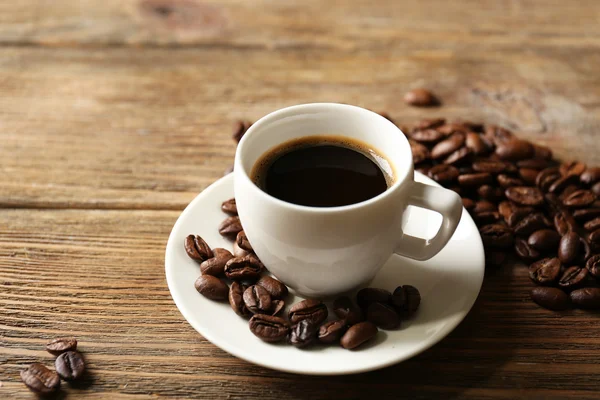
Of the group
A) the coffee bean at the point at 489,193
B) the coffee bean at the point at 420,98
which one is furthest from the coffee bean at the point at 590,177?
the coffee bean at the point at 420,98

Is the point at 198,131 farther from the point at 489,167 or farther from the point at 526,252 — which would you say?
the point at 526,252

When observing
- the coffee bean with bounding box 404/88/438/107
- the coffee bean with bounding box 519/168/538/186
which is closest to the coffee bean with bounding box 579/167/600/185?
the coffee bean with bounding box 519/168/538/186

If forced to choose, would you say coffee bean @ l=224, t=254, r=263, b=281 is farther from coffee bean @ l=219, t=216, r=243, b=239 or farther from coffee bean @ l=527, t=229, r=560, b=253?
coffee bean @ l=527, t=229, r=560, b=253

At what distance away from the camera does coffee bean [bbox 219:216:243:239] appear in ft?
4.10

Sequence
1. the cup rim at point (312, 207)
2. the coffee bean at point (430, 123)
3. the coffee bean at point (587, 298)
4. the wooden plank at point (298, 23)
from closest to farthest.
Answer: the cup rim at point (312, 207), the coffee bean at point (587, 298), the coffee bean at point (430, 123), the wooden plank at point (298, 23)

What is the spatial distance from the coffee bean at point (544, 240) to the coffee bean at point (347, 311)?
1.48 feet

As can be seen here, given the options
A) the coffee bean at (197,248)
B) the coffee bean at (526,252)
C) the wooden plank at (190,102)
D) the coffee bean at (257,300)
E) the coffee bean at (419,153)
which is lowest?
the wooden plank at (190,102)

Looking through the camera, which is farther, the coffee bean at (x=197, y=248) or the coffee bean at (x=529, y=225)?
the coffee bean at (x=529, y=225)

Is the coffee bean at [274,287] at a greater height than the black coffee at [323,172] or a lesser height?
lesser

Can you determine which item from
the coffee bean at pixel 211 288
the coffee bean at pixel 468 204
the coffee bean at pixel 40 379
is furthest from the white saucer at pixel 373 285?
the coffee bean at pixel 40 379

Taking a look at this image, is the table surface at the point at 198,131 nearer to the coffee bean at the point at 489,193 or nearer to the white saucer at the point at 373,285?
the white saucer at the point at 373,285

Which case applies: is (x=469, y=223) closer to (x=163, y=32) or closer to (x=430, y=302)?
(x=430, y=302)

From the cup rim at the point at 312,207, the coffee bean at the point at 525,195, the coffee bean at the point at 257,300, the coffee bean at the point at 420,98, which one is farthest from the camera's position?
the coffee bean at the point at 420,98

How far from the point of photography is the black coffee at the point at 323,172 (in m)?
1.10
